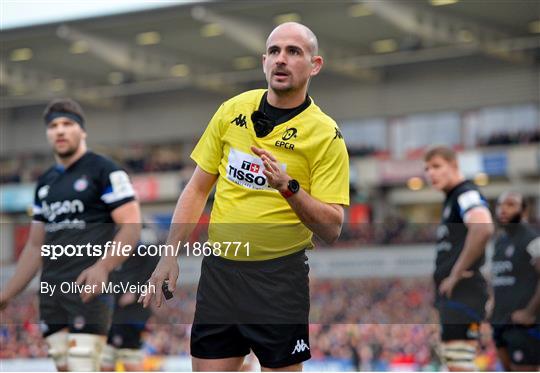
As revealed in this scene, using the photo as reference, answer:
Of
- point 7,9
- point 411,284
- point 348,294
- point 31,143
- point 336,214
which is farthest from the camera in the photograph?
point 31,143

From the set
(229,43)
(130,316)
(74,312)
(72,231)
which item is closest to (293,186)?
(72,231)

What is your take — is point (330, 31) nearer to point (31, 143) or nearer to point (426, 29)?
point (426, 29)

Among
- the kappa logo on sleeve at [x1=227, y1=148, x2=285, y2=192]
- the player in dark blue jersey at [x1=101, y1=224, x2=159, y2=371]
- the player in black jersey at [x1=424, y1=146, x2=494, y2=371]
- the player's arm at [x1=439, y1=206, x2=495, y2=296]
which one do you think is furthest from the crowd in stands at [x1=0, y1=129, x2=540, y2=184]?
the kappa logo on sleeve at [x1=227, y1=148, x2=285, y2=192]

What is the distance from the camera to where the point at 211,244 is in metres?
4.80

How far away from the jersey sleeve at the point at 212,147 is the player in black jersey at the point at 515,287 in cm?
451

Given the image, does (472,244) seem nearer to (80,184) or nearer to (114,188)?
(114,188)

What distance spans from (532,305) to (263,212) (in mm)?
4432

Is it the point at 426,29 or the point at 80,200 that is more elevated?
the point at 426,29

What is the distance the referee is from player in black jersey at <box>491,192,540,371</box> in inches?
163

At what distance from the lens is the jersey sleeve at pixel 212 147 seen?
15.3 feet

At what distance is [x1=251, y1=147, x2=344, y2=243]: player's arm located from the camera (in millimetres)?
4117

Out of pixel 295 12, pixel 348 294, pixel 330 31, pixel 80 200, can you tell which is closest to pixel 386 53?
pixel 330 31

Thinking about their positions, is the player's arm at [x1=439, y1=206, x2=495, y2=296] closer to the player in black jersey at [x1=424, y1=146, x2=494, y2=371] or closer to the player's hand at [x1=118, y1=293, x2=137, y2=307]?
the player in black jersey at [x1=424, y1=146, x2=494, y2=371]

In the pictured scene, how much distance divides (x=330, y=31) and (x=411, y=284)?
22.8 m
